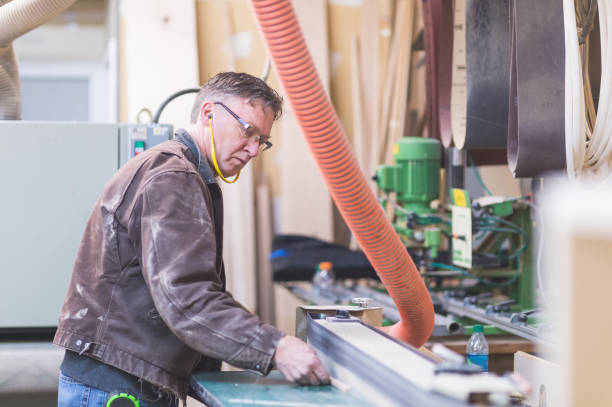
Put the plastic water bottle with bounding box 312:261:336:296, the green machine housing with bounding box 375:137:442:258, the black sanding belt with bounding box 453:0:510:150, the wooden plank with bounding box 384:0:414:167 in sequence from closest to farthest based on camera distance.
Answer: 1. the black sanding belt with bounding box 453:0:510:150
2. the green machine housing with bounding box 375:137:442:258
3. the plastic water bottle with bounding box 312:261:336:296
4. the wooden plank with bounding box 384:0:414:167

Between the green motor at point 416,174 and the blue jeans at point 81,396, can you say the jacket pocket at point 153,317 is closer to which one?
the blue jeans at point 81,396

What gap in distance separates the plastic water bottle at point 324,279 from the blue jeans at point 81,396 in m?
1.87

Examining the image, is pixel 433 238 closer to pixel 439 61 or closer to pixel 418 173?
pixel 418 173

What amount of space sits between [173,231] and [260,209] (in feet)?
10.5

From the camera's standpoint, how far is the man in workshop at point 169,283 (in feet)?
4.65

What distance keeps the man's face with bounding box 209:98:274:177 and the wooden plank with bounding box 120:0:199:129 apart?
2795mm

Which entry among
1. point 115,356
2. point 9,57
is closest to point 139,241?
point 115,356

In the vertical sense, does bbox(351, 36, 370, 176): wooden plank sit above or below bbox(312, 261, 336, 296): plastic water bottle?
above

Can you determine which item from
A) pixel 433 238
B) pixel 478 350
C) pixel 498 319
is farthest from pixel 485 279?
pixel 478 350

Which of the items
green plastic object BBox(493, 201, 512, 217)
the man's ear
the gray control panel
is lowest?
green plastic object BBox(493, 201, 512, 217)

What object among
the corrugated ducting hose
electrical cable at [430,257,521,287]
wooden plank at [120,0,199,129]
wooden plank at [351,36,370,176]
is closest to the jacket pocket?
the corrugated ducting hose

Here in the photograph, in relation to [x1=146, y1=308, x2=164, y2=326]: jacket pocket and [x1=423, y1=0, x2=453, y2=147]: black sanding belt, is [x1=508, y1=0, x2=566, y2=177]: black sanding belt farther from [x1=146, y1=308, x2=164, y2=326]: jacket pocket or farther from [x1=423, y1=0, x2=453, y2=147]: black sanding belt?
[x1=146, y1=308, x2=164, y2=326]: jacket pocket

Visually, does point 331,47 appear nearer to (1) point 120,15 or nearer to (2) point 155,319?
(1) point 120,15

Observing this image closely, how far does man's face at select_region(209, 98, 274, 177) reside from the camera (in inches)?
66.6
